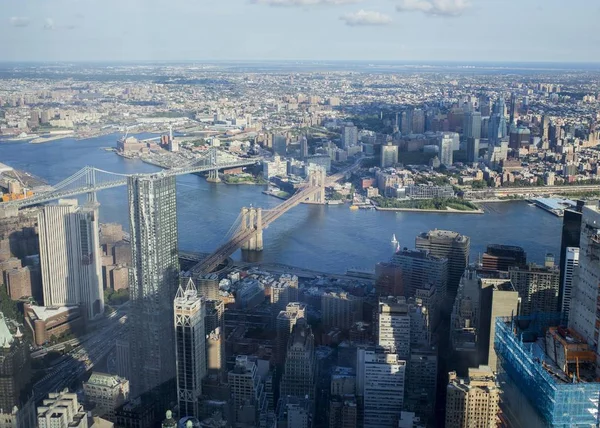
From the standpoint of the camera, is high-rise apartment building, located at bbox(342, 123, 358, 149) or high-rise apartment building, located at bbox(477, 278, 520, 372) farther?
high-rise apartment building, located at bbox(342, 123, 358, 149)

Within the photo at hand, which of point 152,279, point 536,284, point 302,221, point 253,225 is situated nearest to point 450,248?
point 536,284

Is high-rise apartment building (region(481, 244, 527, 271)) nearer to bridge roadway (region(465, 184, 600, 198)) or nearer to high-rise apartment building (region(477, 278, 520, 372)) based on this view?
high-rise apartment building (region(477, 278, 520, 372))

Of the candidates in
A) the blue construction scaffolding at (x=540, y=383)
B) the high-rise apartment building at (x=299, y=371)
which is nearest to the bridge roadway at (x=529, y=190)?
the high-rise apartment building at (x=299, y=371)

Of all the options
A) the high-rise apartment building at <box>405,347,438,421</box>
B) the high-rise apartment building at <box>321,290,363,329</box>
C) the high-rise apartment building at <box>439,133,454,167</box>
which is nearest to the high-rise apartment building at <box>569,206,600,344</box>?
the high-rise apartment building at <box>405,347,438,421</box>

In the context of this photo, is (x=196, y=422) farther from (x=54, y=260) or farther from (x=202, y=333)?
(x=54, y=260)

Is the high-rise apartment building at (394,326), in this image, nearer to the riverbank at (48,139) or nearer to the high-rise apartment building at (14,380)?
the high-rise apartment building at (14,380)

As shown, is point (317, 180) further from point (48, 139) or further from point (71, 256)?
point (71, 256)
